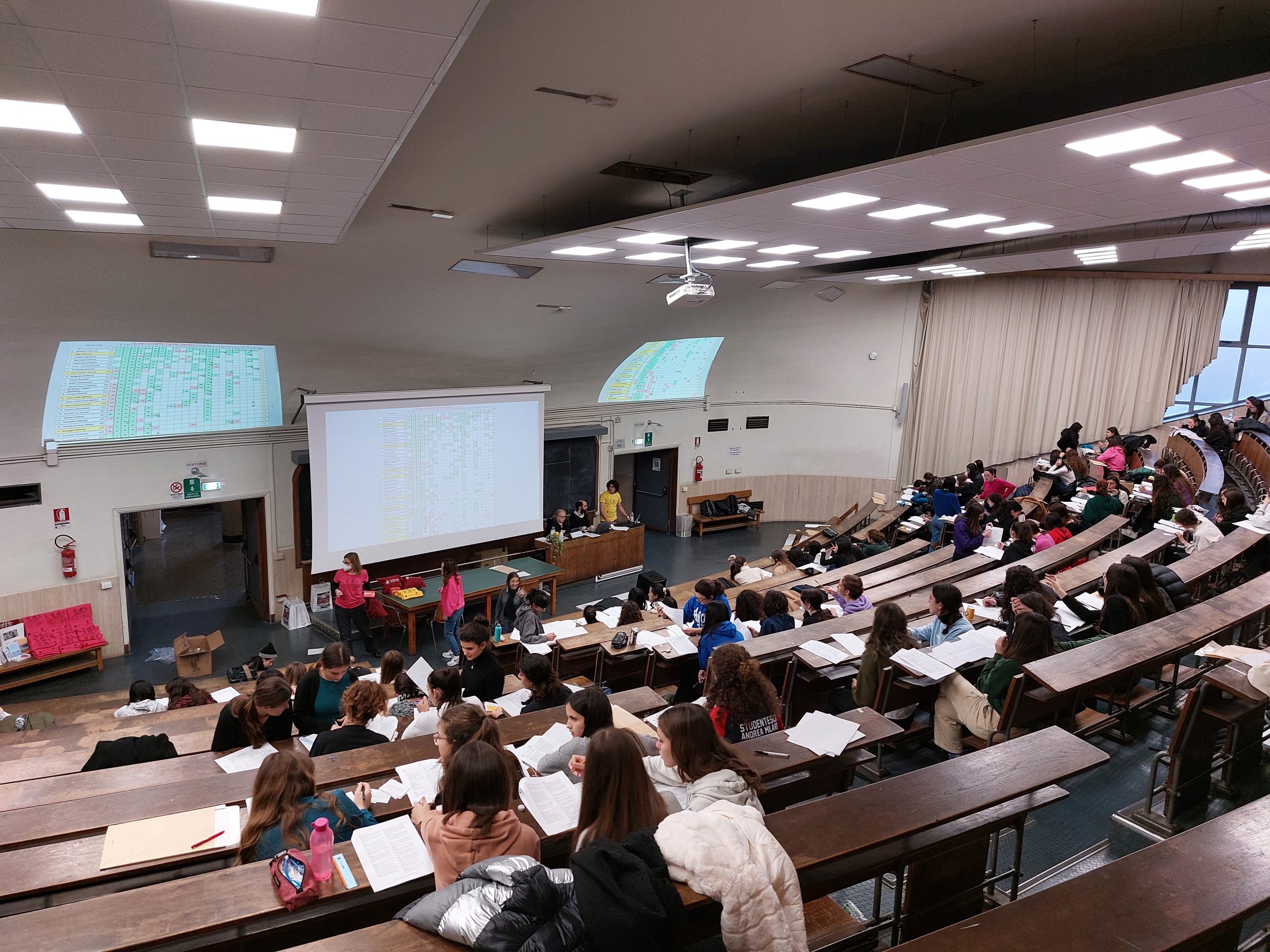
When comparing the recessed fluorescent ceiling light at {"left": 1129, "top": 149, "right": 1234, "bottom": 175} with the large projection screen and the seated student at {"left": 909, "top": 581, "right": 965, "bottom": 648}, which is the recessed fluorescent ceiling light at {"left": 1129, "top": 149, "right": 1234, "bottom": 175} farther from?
the large projection screen

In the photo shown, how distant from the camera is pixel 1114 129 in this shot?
3.55 metres

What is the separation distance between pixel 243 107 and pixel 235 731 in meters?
3.08

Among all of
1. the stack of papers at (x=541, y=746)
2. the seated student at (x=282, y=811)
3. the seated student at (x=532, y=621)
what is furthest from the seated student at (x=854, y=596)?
the seated student at (x=282, y=811)

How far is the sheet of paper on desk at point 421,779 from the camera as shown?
3258 mm

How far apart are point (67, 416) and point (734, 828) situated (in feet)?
33.0

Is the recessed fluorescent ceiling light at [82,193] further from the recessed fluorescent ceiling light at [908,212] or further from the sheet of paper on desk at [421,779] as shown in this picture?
the recessed fluorescent ceiling light at [908,212]

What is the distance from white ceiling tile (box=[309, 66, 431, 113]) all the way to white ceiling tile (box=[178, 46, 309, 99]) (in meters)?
0.06

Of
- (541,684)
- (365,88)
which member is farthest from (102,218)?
(541,684)

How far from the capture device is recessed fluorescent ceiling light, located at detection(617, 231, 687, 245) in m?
6.77

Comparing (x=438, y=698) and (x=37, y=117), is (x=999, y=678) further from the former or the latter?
(x=37, y=117)

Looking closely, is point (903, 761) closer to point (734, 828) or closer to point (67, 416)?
point (734, 828)

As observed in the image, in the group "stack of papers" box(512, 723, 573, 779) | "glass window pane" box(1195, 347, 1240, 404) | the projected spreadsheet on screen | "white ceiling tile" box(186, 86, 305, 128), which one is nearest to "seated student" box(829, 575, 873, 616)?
"stack of papers" box(512, 723, 573, 779)

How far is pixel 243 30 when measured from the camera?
2.67 meters

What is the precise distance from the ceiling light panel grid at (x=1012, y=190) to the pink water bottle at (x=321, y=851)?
4.00 meters
